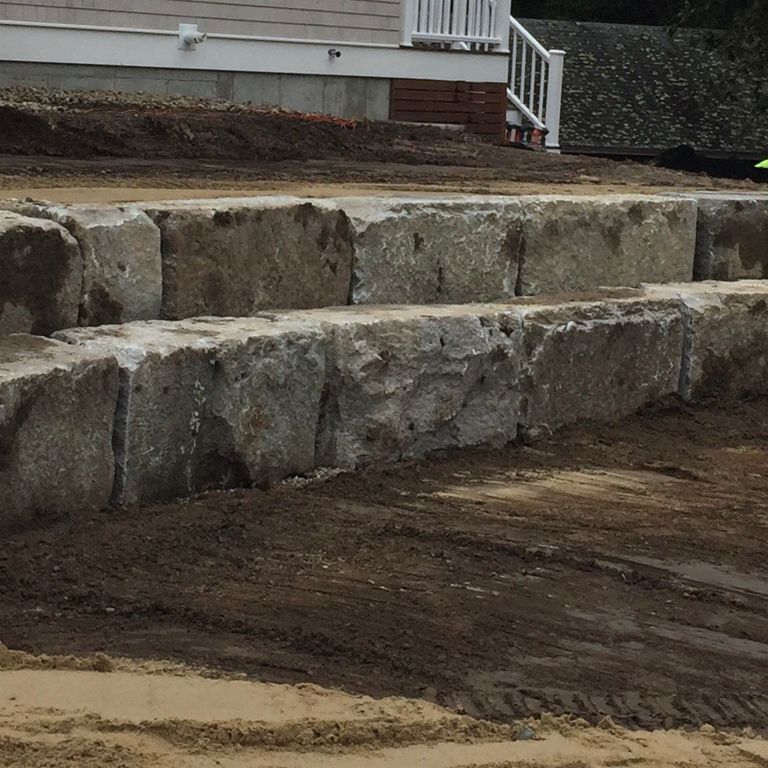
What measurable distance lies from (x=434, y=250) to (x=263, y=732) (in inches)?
134

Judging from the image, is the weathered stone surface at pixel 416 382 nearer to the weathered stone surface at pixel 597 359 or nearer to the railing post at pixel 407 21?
the weathered stone surface at pixel 597 359

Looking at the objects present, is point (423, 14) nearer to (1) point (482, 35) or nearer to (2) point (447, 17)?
(2) point (447, 17)

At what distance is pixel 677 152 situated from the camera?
749 inches

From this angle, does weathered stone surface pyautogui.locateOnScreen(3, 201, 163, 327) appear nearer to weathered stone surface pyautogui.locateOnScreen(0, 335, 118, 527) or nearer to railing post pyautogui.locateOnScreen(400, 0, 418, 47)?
weathered stone surface pyautogui.locateOnScreen(0, 335, 118, 527)

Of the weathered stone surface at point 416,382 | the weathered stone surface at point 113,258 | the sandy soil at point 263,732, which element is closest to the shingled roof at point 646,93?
the weathered stone surface at point 416,382

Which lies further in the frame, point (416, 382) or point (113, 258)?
point (416, 382)

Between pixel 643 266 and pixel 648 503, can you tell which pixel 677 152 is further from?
pixel 648 503

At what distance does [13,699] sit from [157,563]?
1.09 m

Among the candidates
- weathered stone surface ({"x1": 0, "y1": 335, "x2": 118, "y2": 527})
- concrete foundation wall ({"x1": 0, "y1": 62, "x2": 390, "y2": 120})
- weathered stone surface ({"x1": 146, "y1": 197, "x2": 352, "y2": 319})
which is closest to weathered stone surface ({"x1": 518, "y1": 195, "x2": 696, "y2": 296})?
weathered stone surface ({"x1": 146, "y1": 197, "x2": 352, "y2": 319})

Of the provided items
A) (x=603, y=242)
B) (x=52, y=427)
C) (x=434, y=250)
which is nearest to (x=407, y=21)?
(x=603, y=242)

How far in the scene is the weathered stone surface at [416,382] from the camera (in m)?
5.64

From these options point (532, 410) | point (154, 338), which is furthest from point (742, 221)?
point (154, 338)

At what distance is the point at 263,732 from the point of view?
3.38 metres

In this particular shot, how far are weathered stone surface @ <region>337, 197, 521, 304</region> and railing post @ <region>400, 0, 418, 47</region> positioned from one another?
7932 mm
